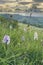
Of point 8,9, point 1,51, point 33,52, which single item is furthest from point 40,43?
point 8,9

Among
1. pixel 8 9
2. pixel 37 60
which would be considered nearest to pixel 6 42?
pixel 37 60

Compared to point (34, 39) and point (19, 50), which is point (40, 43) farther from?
point (19, 50)

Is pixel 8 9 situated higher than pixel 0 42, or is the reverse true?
pixel 0 42

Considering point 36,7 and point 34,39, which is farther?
point 36,7

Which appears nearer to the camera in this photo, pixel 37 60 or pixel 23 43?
pixel 37 60

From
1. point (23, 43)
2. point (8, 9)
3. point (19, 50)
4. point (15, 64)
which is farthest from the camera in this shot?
point (8, 9)

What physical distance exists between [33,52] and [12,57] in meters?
0.34

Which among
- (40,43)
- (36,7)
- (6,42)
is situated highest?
(6,42)

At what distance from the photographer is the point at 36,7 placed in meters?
16.7

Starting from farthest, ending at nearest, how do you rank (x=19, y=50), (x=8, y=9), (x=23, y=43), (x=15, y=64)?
(x=8, y=9), (x=23, y=43), (x=19, y=50), (x=15, y=64)

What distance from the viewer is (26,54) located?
12.1 feet

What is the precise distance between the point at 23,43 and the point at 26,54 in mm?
276

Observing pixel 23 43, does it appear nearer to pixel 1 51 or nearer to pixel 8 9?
pixel 1 51

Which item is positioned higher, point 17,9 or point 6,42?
point 6,42
